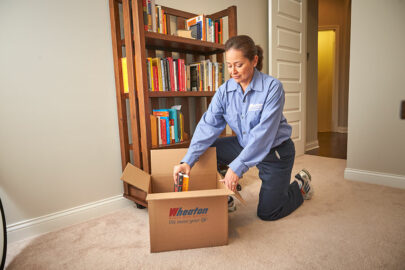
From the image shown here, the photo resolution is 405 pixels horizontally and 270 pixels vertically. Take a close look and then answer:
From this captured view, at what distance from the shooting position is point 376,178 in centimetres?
226

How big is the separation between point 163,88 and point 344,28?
4.88m

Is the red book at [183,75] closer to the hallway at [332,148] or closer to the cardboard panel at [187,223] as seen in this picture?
the cardboard panel at [187,223]

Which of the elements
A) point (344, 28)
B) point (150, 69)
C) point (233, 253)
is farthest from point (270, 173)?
point (344, 28)

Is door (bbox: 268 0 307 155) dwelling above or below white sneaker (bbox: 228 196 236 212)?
above

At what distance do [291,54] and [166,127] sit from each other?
80.7 inches

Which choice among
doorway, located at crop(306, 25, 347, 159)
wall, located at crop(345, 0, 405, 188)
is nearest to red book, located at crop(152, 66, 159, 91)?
wall, located at crop(345, 0, 405, 188)

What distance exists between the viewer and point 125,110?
189 cm

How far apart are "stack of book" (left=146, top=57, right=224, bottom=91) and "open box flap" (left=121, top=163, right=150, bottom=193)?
0.58 m

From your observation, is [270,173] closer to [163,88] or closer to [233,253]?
[233,253]

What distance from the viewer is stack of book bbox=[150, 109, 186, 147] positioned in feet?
5.87

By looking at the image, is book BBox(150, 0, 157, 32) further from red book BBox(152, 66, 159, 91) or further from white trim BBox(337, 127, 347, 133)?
white trim BBox(337, 127, 347, 133)

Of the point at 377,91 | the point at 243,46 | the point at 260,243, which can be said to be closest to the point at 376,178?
the point at 377,91

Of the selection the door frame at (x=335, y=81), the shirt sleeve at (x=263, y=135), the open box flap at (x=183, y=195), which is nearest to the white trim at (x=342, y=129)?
the door frame at (x=335, y=81)

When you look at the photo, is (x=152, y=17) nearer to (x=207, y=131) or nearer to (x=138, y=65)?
(x=138, y=65)
